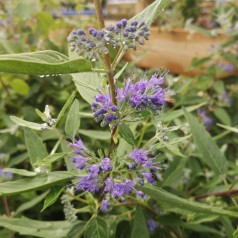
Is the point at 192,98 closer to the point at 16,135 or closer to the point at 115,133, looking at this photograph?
the point at 16,135

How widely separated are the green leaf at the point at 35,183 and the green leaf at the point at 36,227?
0.41ft

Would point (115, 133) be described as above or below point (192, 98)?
above

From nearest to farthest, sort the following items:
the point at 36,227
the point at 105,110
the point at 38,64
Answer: the point at 38,64 → the point at 105,110 → the point at 36,227

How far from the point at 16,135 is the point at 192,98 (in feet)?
Answer: 1.98

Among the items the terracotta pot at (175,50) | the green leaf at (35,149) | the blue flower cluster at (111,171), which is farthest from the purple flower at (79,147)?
the terracotta pot at (175,50)

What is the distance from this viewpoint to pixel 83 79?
70 centimetres

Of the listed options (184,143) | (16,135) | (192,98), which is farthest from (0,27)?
(184,143)

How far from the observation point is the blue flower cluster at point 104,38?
21.8 inches

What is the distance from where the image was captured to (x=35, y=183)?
69 centimetres

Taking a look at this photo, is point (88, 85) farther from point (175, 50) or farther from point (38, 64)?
point (175, 50)

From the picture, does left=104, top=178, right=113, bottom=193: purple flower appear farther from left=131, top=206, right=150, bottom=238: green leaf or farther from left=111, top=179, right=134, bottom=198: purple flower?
left=131, top=206, right=150, bottom=238: green leaf

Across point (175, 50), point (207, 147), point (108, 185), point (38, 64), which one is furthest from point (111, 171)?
point (175, 50)

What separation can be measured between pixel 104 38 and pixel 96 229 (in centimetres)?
36

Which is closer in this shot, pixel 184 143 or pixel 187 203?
pixel 187 203
